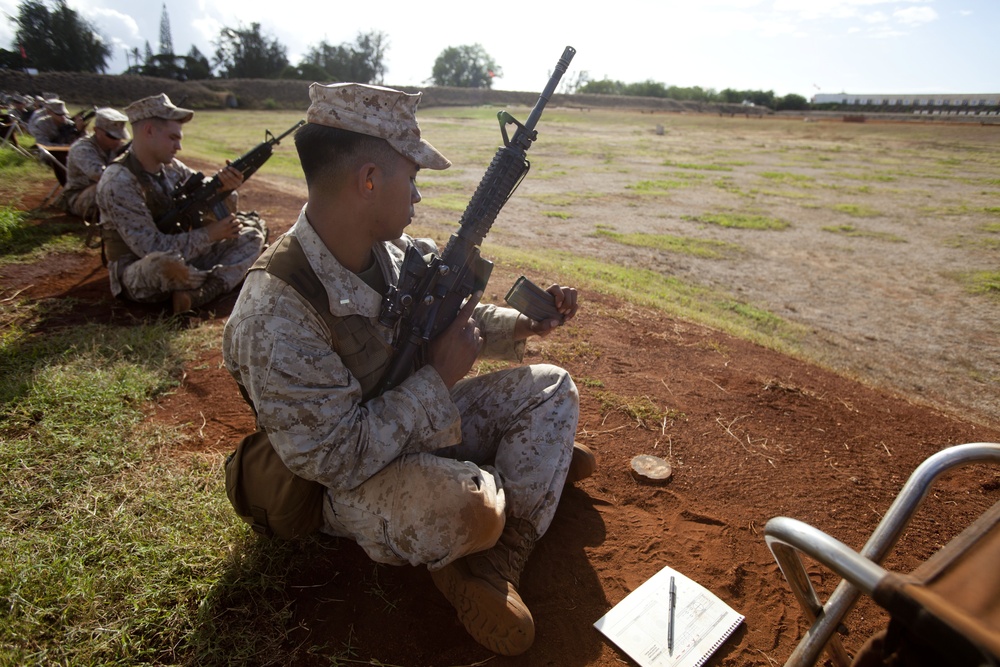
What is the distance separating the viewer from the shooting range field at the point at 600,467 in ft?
7.49

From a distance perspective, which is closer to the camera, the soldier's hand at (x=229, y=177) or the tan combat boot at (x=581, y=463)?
the tan combat boot at (x=581, y=463)

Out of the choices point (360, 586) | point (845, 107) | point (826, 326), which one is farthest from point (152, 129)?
point (845, 107)

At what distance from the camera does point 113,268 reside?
5480 millimetres

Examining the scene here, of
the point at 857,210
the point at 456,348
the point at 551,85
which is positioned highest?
the point at 551,85

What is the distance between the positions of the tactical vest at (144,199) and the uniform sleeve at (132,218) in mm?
112

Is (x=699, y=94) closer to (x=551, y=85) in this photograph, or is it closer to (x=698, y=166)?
(x=698, y=166)

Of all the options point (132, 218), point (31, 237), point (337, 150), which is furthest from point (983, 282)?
point (31, 237)

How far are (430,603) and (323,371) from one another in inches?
45.3

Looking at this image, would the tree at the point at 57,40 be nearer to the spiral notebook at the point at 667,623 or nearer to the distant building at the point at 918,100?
the spiral notebook at the point at 667,623

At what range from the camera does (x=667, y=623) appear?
236cm

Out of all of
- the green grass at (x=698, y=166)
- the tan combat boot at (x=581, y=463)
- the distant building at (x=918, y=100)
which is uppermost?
the distant building at (x=918, y=100)

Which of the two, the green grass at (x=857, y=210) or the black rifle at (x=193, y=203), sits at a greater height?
the black rifle at (x=193, y=203)

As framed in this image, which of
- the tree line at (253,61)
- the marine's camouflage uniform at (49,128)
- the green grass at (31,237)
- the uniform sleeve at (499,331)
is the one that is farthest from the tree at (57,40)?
the uniform sleeve at (499,331)

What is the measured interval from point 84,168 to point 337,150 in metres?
7.13
